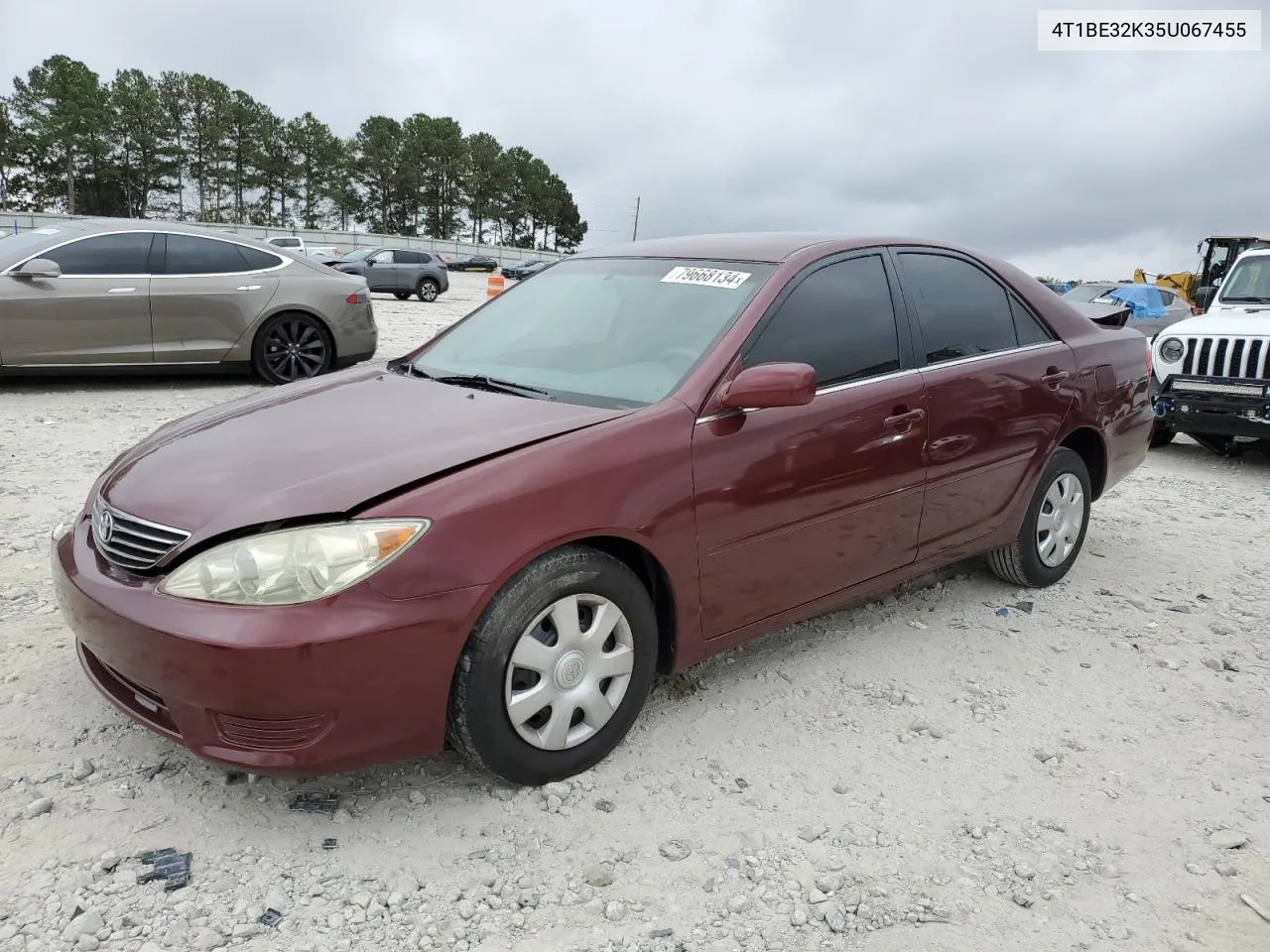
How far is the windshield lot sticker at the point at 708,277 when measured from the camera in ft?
11.0

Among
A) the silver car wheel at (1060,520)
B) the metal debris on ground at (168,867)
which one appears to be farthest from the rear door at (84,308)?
the silver car wheel at (1060,520)

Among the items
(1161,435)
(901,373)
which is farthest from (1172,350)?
(901,373)

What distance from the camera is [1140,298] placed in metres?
17.3

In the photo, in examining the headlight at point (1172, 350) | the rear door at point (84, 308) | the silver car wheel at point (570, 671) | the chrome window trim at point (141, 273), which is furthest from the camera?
the headlight at point (1172, 350)

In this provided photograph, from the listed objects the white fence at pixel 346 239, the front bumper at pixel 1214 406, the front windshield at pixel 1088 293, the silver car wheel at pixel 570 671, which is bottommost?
the silver car wheel at pixel 570 671

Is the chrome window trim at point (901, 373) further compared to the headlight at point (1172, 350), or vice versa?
the headlight at point (1172, 350)

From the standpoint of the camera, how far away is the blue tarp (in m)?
17.0

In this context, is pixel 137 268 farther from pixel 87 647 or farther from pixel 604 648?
pixel 604 648

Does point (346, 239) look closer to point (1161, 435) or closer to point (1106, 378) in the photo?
point (1161, 435)

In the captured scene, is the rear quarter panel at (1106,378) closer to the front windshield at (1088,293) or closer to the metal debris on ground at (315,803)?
the metal debris on ground at (315,803)

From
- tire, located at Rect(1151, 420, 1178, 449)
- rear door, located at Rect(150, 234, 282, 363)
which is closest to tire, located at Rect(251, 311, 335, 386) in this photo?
rear door, located at Rect(150, 234, 282, 363)

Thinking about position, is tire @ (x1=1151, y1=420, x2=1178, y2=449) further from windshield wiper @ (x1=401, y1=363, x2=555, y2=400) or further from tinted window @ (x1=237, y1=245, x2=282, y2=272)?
tinted window @ (x1=237, y1=245, x2=282, y2=272)

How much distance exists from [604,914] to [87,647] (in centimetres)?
166

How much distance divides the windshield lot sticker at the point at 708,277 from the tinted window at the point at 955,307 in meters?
0.86
